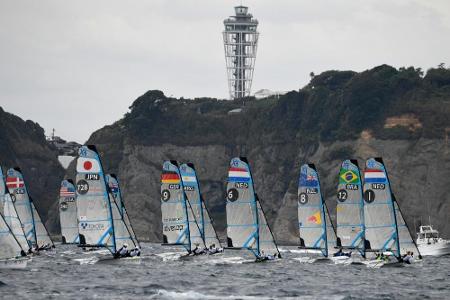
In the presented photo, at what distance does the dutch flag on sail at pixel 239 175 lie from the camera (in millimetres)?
80156

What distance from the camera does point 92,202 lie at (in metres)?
72.9

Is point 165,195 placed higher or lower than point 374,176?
lower

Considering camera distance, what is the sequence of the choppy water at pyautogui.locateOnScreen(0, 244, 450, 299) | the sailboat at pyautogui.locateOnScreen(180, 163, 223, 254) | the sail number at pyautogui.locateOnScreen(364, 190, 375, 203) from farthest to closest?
the sailboat at pyautogui.locateOnScreen(180, 163, 223, 254) < the sail number at pyautogui.locateOnScreen(364, 190, 375, 203) < the choppy water at pyautogui.locateOnScreen(0, 244, 450, 299)

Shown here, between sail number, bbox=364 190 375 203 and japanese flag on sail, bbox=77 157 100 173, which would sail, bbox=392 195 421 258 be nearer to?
sail number, bbox=364 190 375 203

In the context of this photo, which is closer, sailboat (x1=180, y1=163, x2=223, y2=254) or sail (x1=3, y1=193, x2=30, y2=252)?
sail (x1=3, y1=193, x2=30, y2=252)

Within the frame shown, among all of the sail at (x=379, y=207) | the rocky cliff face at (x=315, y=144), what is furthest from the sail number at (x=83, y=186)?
the rocky cliff face at (x=315, y=144)

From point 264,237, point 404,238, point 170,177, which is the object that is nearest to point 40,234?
point 170,177

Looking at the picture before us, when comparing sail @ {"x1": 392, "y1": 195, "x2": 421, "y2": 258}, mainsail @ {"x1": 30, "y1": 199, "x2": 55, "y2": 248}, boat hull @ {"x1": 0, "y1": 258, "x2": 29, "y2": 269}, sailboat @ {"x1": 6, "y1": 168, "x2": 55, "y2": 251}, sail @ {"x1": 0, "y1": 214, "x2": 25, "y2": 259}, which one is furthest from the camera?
mainsail @ {"x1": 30, "y1": 199, "x2": 55, "y2": 248}

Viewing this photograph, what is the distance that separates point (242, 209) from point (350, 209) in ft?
29.5

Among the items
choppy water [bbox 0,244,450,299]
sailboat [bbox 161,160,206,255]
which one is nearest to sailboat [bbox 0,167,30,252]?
choppy water [bbox 0,244,450,299]

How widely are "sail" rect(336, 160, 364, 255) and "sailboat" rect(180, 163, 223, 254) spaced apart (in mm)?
10326

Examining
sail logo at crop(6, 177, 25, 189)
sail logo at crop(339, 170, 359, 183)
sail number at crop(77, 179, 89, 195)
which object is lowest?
sail number at crop(77, 179, 89, 195)

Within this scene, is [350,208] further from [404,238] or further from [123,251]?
[123,251]

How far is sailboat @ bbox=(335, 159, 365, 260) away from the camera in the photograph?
273ft
